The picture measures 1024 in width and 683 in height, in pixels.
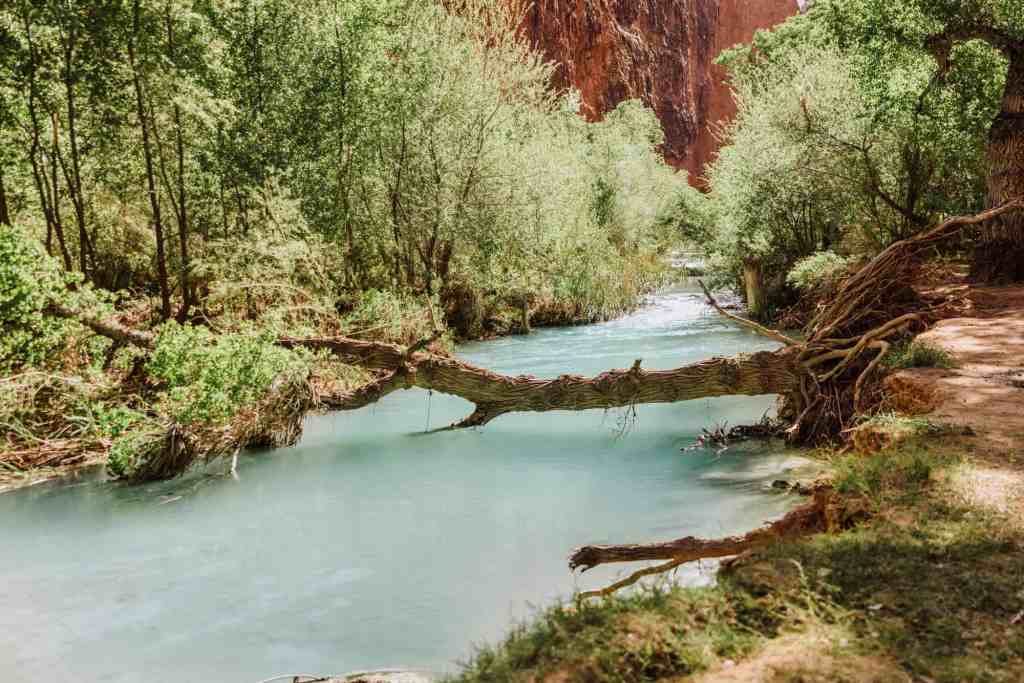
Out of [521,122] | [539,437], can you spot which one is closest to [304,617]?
[539,437]

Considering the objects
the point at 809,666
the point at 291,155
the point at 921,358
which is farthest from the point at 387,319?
the point at 809,666

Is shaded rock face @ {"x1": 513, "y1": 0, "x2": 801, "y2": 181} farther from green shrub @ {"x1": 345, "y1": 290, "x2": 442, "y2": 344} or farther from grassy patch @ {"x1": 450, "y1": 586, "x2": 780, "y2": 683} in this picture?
grassy patch @ {"x1": 450, "y1": 586, "x2": 780, "y2": 683}

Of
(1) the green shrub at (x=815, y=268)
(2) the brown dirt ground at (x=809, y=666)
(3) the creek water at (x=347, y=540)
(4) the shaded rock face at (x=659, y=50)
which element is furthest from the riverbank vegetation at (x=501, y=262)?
(4) the shaded rock face at (x=659, y=50)

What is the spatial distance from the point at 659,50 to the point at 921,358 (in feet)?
218

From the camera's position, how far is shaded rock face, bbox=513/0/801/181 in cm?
5584

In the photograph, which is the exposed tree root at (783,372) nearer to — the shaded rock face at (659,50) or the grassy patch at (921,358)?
the grassy patch at (921,358)

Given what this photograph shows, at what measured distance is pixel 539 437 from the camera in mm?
10133

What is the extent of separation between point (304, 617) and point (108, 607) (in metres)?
1.48

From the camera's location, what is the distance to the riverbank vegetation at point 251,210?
896cm

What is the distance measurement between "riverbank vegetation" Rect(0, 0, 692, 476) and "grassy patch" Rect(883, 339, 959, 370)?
16.5 feet

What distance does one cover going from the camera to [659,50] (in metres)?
67.1

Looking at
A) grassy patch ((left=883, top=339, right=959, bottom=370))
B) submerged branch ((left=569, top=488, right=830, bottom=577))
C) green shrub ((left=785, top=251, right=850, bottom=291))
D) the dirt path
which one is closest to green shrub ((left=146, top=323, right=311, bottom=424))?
submerged branch ((left=569, top=488, right=830, bottom=577))

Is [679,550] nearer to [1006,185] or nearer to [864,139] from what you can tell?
[1006,185]

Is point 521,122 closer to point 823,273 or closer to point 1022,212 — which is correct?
point 823,273
